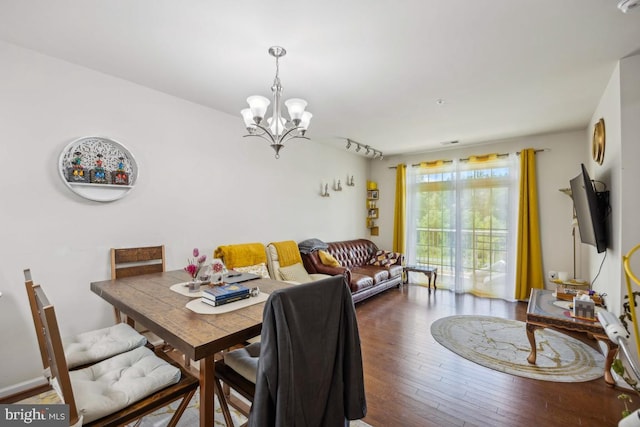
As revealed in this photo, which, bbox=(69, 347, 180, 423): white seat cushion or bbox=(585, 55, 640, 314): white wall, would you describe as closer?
bbox=(69, 347, 180, 423): white seat cushion

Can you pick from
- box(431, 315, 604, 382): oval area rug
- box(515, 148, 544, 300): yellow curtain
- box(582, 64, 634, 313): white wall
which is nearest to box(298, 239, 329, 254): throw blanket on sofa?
box(431, 315, 604, 382): oval area rug

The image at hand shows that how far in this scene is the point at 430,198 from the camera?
541cm

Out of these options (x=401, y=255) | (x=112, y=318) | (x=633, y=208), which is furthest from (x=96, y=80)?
(x=401, y=255)

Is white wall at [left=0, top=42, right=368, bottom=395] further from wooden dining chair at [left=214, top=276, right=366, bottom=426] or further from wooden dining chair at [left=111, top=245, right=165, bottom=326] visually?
wooden dining chair at [left=214, top=276, right=366, bottom=426]

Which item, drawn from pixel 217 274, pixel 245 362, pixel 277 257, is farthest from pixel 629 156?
pixel 277 257

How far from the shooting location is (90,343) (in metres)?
1.72

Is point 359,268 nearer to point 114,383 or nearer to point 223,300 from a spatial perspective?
point 223,300

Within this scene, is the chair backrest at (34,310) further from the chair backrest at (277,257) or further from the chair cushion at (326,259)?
the chair cushion at (326,259)

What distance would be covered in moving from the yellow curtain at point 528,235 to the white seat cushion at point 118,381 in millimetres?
4936

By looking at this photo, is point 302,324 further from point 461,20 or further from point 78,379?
point 461,20

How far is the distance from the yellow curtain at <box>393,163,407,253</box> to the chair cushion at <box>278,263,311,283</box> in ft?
8.06

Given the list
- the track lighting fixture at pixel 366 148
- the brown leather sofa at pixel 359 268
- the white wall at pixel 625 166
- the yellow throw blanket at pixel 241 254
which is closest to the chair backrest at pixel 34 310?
the yellow throw blanket at pixel 241 254

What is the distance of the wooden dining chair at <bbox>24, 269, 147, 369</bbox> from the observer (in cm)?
149

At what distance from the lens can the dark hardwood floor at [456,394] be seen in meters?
1.90
